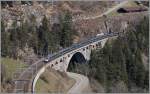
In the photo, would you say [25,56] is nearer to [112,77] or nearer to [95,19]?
[112,77]

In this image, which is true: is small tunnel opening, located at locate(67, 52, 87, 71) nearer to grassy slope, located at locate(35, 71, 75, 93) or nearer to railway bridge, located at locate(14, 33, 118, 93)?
railway bridge, located at locate(14, 33, 118, 93)

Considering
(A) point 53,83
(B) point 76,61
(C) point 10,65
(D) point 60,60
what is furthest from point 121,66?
(C) point 10,65

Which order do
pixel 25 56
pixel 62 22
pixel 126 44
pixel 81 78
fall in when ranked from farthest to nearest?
pixel 62 22 → pixel 126 44 → pixel 25 56 → pixel 81 78

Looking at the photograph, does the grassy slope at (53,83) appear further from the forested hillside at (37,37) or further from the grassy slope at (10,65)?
the forested hillside at (37,37)

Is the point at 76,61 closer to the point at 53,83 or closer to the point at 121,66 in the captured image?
the point at 121,66

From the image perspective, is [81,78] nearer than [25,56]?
Yes

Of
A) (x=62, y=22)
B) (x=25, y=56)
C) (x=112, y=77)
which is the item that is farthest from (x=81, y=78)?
(x=62, y=22)
